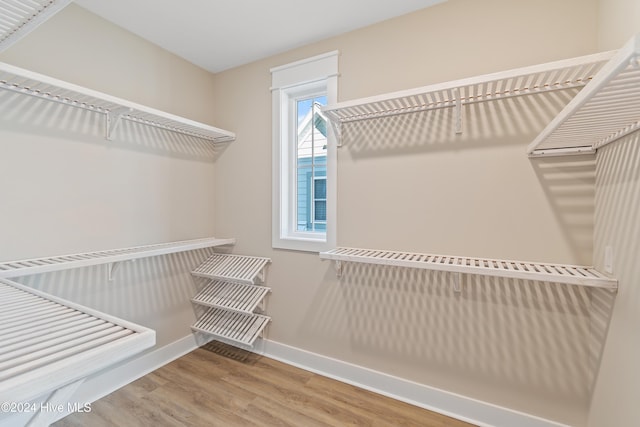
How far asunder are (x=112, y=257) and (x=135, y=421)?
906 millimetres

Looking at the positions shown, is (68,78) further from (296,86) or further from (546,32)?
(546,32)

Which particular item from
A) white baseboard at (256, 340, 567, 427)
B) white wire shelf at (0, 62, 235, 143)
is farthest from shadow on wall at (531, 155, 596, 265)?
white wire shelf at (0, 62, 235, 143)

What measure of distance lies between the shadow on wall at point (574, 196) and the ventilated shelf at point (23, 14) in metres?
1.97

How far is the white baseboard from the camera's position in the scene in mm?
1481

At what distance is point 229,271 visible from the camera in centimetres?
222

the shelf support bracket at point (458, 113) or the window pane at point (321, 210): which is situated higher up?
the shelf support bracket at point (458, 113)

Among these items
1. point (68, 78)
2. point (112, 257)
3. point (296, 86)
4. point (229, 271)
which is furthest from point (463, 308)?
point (68, 78)

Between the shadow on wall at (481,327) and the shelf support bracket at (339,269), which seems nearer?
the shadow on wall at (481,327)

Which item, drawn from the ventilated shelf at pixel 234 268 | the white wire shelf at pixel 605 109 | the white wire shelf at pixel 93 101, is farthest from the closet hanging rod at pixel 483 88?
the ventilated shelf at pixel 234 268

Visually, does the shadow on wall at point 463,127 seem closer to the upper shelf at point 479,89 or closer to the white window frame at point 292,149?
the upper shelf at point 479,89

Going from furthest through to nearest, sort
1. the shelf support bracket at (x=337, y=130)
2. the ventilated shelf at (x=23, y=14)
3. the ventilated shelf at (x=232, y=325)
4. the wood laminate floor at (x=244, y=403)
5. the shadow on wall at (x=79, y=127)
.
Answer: the ventilated shelf at (x=232, y=325) → the shelf support bracket at (x=337, y=130) → the wood laminate floor at (x=244, y=403) → the shadow on wall at (x=79, y=127) → the ventilated shelf at (x=23, y=14)

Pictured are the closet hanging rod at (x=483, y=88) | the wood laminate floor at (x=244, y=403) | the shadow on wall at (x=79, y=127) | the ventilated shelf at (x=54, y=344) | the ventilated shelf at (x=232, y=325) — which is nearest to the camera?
the ventilated shelf at (x=54, y=344)

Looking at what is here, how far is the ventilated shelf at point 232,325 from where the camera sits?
2.12m

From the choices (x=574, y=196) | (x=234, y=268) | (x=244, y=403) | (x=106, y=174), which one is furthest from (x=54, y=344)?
(x=574, y=196)
